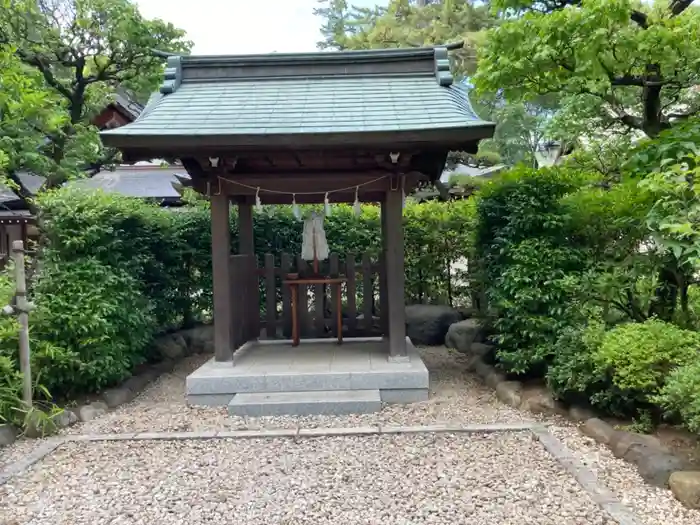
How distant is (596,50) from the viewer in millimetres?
4965

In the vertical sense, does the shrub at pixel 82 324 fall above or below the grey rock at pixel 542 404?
above

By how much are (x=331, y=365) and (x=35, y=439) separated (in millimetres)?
2878

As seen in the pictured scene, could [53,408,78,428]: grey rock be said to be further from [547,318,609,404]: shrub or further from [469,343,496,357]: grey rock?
[469,343,496,357]: grey rock

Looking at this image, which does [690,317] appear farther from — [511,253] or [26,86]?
[26,86]

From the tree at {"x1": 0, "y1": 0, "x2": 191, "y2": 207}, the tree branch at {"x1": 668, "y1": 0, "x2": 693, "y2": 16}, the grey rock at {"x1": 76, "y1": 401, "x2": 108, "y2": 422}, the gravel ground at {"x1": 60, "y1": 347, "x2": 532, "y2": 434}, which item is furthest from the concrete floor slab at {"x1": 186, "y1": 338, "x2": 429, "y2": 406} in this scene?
the tree at {"x1": 0, "y1": 0, "x2": 191, "y2": 207}

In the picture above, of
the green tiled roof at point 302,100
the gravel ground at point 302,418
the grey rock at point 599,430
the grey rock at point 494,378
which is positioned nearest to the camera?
the grey rock at point 599,430

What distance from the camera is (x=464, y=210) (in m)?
8.80

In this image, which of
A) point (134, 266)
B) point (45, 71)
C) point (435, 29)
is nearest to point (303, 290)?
point (134, 266)

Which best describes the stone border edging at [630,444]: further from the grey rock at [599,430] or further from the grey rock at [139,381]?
the grey rock at [139,381]

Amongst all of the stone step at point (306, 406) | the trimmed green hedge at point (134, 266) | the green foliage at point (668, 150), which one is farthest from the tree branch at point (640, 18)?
the stone step at point (306, 406)

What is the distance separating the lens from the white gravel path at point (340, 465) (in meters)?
3.40

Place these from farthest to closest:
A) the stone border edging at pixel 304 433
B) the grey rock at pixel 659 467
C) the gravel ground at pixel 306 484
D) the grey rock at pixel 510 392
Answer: the grey rock at pixel 510 392 → the stone border edging at pixel 304 433 → the grey rock at pixel 659 467 → the gravel ground at pixel 306 484

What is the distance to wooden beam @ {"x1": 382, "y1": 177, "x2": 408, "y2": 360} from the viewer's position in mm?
Answer: 6070

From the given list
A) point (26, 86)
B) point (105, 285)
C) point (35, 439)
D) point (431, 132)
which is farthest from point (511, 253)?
point (26, 86)
